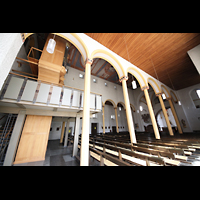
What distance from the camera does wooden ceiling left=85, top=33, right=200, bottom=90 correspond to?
4.92 m

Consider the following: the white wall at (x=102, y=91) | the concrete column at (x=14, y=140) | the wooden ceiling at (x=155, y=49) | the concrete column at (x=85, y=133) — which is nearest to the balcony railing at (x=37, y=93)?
the concrete column at (x=14, y=140)

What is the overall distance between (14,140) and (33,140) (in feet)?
2.17

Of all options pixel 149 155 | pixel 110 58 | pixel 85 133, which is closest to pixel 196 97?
pixel 110 58

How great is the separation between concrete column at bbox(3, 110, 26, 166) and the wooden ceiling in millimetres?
5398

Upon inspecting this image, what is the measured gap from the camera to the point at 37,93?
379cm

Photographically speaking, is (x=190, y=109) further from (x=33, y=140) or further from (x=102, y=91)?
(x=33, y=140)

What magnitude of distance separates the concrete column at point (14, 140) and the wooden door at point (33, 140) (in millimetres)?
242

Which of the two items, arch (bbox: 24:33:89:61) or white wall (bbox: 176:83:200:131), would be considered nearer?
arch (bbox: 24:33:89:61)

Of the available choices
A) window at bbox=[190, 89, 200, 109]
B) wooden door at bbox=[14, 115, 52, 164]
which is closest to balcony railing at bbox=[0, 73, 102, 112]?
wooden door at bbox=[14, 115, 52, 164]

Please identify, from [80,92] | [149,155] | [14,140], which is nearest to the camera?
[149,155]

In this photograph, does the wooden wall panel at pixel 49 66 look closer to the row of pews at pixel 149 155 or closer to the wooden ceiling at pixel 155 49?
the wooden ceiling at pixel 155 49

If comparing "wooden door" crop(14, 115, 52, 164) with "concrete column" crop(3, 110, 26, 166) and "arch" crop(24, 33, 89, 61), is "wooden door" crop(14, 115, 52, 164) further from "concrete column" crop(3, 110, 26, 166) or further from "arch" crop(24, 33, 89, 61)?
"arch" crop(24, 33, 89, 61)

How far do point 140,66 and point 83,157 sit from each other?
780cm
